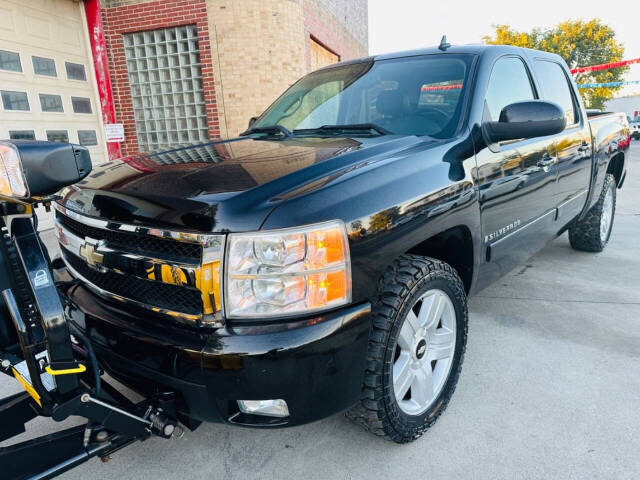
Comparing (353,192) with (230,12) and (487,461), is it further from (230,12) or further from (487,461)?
(230,12)

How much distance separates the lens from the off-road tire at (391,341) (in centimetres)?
177

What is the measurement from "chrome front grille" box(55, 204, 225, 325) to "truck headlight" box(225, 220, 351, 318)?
2.4 inches

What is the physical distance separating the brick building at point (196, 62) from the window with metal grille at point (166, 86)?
17 millimetres

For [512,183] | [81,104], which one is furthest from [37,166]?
[81,104]

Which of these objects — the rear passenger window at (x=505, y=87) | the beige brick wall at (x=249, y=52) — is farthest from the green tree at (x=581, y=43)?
the rear passenger window at (x=505, y=87)

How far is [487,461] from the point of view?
1.99 meters

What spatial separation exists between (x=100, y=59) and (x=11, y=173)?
7.55 m

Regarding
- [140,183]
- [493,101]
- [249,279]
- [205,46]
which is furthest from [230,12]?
[249,279]

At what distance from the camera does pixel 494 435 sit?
215 cm

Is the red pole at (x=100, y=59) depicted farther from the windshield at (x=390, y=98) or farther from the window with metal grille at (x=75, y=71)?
the windshield at (x=390, y=98)

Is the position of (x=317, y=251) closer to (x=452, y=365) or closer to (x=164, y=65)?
(x=452, y=365)

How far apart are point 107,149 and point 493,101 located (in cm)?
710

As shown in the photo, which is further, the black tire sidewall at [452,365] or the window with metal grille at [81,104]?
the window with metal grille at [81,104]

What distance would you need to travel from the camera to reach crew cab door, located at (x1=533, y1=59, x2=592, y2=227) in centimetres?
326
